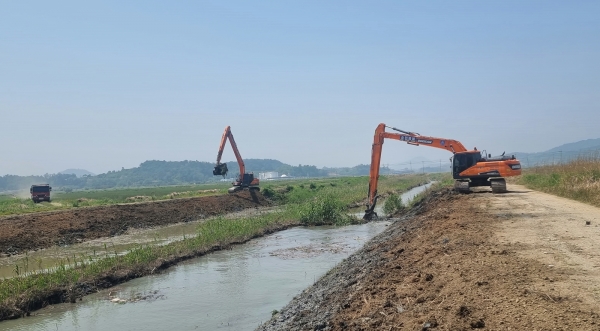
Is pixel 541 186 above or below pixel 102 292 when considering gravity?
above

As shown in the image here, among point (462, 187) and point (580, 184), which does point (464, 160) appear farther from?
point (580, 184)

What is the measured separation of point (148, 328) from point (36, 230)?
17.8 meters

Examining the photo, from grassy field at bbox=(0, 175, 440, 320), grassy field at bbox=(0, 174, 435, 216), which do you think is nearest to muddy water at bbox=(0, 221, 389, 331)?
grassy field at bbox=(0, 175, 440, 320)

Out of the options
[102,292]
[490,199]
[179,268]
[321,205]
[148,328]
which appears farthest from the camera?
[321,205]

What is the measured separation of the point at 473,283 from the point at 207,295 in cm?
829

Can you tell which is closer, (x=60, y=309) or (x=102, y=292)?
(x=60, y=309)

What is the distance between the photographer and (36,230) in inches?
995

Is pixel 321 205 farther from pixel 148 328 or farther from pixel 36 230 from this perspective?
pixel 148 328

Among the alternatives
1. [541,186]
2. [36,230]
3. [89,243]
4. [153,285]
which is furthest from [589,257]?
[36,230]

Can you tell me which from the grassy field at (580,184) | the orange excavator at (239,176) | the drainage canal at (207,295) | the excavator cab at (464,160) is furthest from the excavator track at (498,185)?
the orange excavator at (239,176)

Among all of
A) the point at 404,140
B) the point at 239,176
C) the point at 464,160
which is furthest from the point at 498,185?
the point at 239,176

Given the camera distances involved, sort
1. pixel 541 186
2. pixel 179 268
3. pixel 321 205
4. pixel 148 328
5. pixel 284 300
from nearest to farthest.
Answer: pixel 148 328
pixel 284 300
pixel 179 268
pixel 541 186
pixel 321 205

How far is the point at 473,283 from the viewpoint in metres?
7.42

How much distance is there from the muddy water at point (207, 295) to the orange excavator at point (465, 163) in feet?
25.0
